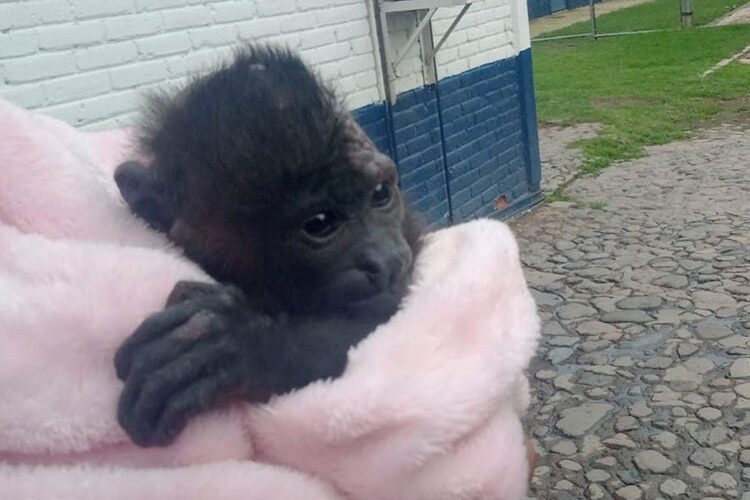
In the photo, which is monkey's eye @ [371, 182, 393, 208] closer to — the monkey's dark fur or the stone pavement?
the monkey's dark fur

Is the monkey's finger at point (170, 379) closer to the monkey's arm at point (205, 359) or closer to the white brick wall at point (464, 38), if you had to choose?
the monkey's arm at point (205, 359)

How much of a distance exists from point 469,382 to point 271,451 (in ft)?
0.81

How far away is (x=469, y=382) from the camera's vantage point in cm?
120

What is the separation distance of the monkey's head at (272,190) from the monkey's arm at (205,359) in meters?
0.10

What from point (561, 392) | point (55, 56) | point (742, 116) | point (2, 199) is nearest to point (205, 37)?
point (55, 56)

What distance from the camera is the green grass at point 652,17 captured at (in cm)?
2006

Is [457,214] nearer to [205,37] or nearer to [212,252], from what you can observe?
[205,37]

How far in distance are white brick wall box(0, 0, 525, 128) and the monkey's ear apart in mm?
1911

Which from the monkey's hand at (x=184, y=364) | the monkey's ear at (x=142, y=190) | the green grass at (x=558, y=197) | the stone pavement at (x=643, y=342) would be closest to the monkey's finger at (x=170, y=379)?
the monkey's hand at (x=184, y=364)

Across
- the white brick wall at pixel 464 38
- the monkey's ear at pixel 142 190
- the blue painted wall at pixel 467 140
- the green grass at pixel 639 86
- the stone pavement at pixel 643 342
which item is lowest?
the green grass at pixel 639 86

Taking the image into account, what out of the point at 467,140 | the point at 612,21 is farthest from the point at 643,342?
the point at 612,21

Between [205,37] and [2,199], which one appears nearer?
[2,199]

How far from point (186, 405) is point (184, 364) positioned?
0.04 metres

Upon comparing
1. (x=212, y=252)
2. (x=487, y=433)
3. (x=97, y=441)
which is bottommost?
(x=487, y=433)
